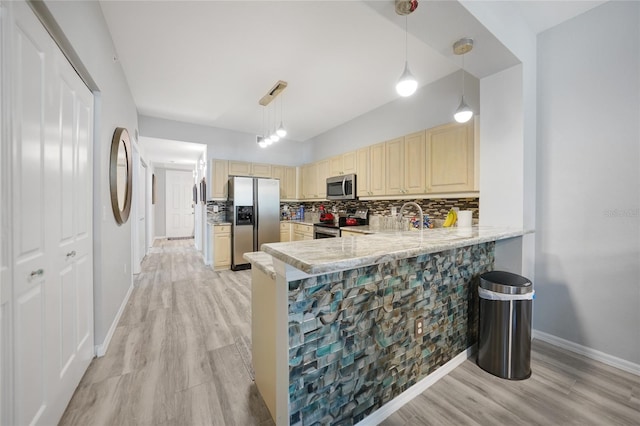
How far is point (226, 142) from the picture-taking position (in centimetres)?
510

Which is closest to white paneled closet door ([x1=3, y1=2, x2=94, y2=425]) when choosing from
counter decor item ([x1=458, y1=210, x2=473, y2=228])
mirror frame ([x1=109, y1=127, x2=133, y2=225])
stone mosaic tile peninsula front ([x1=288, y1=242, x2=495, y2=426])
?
mirror frame ([x1=109, y1=127, x2=133, y2=225])

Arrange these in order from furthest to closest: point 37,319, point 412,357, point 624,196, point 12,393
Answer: point 624,196, point 412,357, point 37,319, point 12,393

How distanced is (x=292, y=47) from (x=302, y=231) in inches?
124

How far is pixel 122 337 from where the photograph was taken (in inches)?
88.5

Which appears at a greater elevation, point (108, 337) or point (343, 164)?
point (343, 164)

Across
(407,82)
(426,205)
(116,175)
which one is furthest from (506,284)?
(116,175)

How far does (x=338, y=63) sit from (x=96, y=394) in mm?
3450

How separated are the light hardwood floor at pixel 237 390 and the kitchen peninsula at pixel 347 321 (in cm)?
17

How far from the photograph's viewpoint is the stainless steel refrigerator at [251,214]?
15.4 ft

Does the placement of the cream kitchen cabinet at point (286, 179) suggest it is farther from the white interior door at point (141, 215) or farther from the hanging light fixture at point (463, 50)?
the hanging light fixture at point (463, 50)

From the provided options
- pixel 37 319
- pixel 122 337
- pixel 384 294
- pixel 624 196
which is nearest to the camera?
pixel 37 319

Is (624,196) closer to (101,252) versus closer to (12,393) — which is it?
(12,393)

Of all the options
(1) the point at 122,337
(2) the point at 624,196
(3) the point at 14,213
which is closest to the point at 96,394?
(1) the point at 122,337

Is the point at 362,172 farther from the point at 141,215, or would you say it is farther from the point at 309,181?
the point at 141,215
